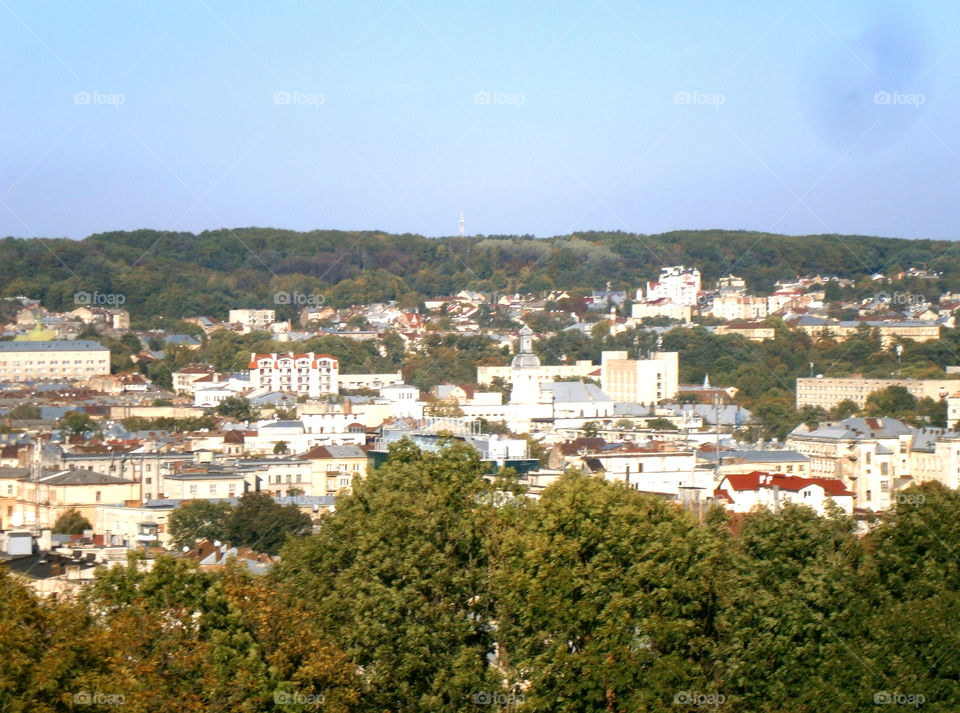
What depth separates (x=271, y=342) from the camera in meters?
79.6

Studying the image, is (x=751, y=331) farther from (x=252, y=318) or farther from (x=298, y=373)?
(x=252, y=318)

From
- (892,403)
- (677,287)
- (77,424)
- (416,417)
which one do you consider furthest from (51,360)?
(677,287)

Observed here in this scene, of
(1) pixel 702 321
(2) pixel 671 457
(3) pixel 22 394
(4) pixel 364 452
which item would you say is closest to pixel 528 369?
(3) pixel 22 394

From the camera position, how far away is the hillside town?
3138 centimetres

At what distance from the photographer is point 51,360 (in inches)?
2894

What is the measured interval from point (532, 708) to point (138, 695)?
3.00 metres

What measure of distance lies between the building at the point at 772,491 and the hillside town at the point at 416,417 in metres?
0.06

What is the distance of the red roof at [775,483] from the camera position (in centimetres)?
2984

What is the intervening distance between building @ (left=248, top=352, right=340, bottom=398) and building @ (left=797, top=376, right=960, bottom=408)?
1684cm

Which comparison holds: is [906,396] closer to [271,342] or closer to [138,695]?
[271,342]

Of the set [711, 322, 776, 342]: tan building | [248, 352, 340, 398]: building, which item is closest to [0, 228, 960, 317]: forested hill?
[711, 322, 776, 342]: tan building

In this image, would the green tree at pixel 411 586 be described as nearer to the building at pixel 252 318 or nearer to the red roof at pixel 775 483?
the red roof at pixel 775 483

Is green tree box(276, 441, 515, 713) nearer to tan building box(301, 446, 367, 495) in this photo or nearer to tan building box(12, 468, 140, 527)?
tan building box(12, 468, 140, 527)

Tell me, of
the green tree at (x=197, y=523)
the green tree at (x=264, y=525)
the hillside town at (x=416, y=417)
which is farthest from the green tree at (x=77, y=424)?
the green tree at (x=264, y=525)
